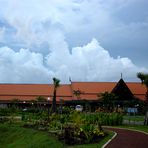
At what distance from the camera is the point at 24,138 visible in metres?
26.9

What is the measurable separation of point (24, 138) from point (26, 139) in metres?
0.75

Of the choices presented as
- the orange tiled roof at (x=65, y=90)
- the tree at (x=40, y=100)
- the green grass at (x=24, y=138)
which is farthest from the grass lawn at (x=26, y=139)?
the orange tiled roof at (x=65, y=90)

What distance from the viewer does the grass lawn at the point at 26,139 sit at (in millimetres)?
20733

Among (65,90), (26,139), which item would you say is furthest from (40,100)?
(26,139)

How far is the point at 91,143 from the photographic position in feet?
66.6

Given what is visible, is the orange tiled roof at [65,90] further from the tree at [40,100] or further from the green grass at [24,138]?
the green grass at [24,138]

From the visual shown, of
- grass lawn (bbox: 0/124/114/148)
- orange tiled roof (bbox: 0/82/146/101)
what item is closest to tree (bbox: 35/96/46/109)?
orange tiled roof (bbox: 0/82/146/101)

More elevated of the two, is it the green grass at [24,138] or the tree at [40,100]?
the tree at [40,100]

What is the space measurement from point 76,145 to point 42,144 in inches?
104

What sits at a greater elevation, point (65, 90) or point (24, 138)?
point (65, 90)

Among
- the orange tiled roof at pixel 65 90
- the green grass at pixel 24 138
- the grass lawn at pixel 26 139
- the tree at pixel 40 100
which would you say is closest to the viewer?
the grass lawn at pixel 26 139

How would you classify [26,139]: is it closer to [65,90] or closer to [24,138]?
[24,138]

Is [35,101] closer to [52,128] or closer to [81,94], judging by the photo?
[81,94]

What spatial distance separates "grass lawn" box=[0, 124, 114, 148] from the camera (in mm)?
→ 20733
